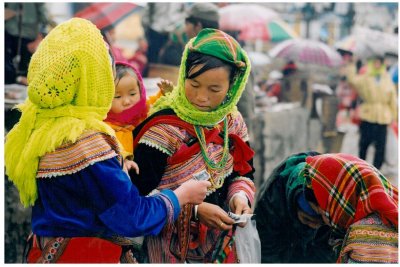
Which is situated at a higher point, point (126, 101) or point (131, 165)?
point (126, 101)

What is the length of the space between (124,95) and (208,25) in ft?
5.35

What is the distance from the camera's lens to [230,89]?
2.88 m

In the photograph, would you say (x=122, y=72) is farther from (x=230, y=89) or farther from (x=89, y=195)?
(x=89, y=195)

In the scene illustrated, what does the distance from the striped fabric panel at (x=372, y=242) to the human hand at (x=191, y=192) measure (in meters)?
0.65

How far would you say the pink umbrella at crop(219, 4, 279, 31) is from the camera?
10.2 m

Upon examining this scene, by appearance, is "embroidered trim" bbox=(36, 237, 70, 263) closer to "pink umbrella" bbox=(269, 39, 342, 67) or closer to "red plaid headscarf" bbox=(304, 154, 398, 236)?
"red plaid headscarf" bbox=(304, 154, 398, 236)

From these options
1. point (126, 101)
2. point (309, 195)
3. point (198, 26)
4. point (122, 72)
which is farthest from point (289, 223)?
point (198, 26)

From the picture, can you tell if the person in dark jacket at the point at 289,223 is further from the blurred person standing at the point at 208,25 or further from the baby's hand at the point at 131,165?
the blurred person standing at the point at 208,25

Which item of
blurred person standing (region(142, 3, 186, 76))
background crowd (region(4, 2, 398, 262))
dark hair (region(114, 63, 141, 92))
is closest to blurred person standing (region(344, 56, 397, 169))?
background crowd (region(4, 2, 398, 262))

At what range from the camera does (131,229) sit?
2.39 metres

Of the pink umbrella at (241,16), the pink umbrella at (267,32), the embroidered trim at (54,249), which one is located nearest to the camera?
the embroidered trim at (54,249)

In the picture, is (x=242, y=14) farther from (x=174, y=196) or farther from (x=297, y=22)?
(x=297, y=22)

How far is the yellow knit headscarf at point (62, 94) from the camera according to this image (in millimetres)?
2289

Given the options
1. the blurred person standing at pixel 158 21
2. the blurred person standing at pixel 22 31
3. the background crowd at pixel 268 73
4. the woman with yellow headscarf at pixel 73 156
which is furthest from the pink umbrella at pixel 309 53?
the woman with yellow headscarf at pixel 73 156
